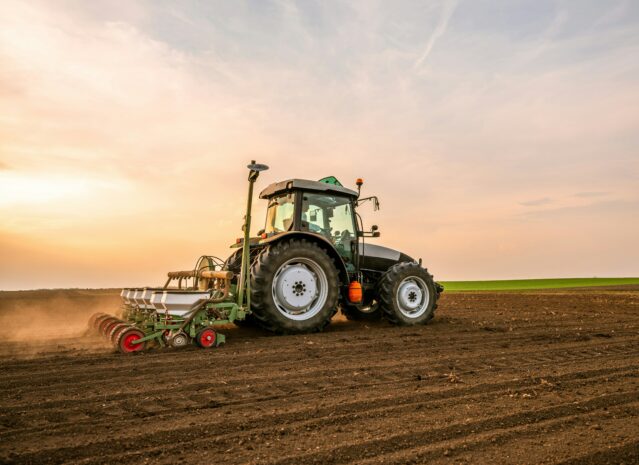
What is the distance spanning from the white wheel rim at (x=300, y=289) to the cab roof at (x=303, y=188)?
1356 millimetres

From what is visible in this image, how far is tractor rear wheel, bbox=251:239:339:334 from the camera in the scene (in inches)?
284

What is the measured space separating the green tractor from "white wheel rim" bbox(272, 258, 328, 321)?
0.02 m

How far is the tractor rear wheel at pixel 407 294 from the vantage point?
880cm

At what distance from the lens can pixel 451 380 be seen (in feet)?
15.8

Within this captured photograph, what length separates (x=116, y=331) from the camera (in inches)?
258

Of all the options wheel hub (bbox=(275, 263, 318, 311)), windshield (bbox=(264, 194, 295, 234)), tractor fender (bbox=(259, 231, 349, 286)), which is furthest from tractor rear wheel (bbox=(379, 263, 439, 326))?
windshield (bbox=(264, 194, 295, 234))

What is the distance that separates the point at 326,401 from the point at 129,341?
126 inches

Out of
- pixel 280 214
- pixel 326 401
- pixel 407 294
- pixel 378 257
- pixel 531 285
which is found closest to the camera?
pixel 326 401

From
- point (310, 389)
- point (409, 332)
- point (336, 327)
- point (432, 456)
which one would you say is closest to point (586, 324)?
point (409, 332)

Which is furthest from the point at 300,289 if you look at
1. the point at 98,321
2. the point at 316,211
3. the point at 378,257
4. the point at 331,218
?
the point at 98,321

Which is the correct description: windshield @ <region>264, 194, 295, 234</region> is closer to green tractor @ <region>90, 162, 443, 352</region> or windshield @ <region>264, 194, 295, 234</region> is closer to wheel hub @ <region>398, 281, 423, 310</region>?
green tractor @ <region>90, 162, 443, 352</region>

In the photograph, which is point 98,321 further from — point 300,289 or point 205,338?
point 300,289

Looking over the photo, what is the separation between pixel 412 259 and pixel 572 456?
→ 729 centimetres

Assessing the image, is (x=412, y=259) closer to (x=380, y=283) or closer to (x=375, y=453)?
(x=380, y=283)
